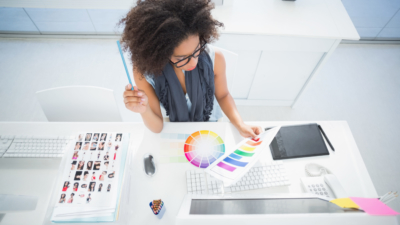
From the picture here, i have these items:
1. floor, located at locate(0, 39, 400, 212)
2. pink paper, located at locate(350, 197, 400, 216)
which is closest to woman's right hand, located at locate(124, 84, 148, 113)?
pink paper, located at locate(350, 197, 400, 216)

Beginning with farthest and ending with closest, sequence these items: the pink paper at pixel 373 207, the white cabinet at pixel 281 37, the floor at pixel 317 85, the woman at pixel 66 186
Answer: the floor at pixel 317 85, the white cabinet at pixel 281 37, the woman at pixel 66 186, the pink paper at pixel 373 207

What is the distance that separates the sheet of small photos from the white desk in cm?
7

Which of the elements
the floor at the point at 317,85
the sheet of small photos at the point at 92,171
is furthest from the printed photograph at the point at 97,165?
the floor at the point at 317,85

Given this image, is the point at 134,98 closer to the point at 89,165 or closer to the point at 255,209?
the point at 89,165

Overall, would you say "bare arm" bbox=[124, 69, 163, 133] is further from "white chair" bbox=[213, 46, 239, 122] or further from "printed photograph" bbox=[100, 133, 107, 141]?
"white chair" bbox=[213, 46, 239, 122]

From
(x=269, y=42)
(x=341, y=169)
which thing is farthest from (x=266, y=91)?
(x=341, y=169)

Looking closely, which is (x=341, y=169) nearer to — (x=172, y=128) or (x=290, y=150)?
(x=290, y=150)

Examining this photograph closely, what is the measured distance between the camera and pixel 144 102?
3.19 feet

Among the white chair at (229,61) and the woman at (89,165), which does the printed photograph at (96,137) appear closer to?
the woman at (89,165)

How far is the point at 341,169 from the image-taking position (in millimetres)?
1046

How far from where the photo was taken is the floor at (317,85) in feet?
6.65

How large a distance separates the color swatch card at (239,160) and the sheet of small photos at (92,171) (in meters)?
0.41

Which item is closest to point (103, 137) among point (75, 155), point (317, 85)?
point (75, 155)

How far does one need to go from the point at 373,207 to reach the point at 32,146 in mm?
1361
